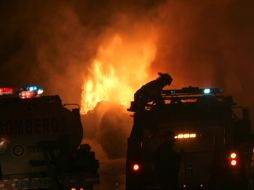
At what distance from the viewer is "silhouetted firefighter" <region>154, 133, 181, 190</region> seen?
12.8 meters

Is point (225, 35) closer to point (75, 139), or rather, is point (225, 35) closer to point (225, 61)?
point (225, 61)

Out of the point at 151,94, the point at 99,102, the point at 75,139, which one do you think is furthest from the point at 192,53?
the point at 75,139

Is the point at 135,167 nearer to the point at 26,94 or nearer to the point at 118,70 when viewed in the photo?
the point at 26,94

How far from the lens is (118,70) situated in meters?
40.7

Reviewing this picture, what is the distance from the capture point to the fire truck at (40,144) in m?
13.1

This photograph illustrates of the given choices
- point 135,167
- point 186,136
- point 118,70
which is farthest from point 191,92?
point 118,70

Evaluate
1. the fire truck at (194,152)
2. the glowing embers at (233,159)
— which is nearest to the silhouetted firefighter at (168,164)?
the fire truck at (194,152)

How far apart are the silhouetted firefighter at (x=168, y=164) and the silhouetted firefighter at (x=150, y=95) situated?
2797mm

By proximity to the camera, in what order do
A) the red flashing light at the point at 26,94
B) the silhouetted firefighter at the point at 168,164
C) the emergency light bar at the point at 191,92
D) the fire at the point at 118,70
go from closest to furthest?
the silhouetted firefighter at the point at 168,164
the red flashing light at the point at 26,94
the emergency light bar at the point at 191,92
the fire at the point at 118,70

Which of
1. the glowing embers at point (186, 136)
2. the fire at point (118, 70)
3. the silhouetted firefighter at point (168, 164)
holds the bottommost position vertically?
the silhouetted firefighter at point (168, 164)

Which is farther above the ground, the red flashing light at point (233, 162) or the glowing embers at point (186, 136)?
the glowing embers at point (186, 136)

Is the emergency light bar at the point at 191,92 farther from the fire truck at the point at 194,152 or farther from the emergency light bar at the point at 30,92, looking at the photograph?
the emergency light bar at the point at 30,92

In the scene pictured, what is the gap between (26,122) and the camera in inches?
520

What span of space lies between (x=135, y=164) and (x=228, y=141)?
6.34ft
